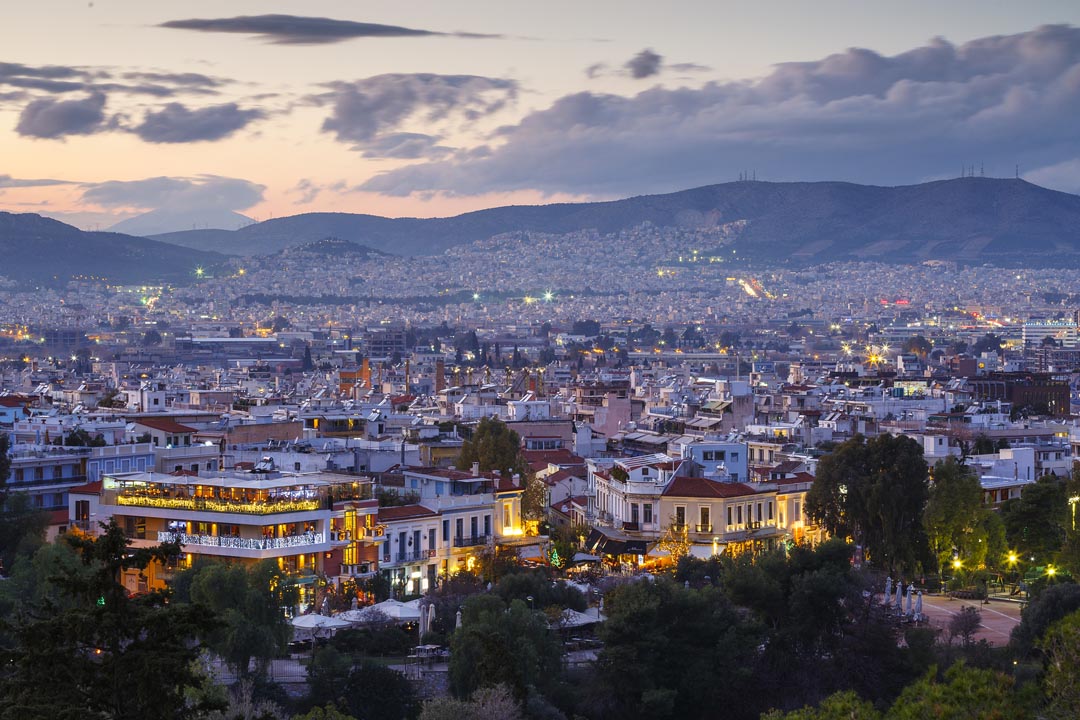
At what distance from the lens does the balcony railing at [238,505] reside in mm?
29609

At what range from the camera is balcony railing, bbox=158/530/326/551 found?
96.3ft

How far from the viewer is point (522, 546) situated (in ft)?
112

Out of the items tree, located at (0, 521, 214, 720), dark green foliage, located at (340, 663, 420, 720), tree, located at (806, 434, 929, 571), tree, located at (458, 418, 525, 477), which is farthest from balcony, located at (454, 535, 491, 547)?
tree, located at (0, 521, 214, 720)

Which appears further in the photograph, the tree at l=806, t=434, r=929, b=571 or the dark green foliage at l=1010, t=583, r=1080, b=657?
the tree at l=806, t=434, r=929, b=571

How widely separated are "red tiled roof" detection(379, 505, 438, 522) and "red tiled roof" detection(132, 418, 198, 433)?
11723 mm

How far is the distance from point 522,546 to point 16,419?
631 inches

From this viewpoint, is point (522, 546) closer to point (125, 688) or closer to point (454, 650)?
point (454, 650)

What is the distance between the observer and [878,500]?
117 feet

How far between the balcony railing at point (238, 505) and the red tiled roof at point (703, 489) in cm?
823

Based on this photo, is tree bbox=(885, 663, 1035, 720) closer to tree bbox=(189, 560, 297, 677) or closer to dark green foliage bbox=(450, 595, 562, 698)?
dark green foliage bbox=(450, 595, 562, 698)

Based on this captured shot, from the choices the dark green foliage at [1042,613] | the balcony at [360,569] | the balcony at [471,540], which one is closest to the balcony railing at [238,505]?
the balcony at [360,569]

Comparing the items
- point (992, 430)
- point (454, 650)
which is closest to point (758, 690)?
point (454, 650)

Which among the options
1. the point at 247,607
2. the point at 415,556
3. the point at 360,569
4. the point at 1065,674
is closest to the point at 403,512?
the point at 415,556

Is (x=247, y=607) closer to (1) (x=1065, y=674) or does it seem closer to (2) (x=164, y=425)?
(1) (x=1065, y=674)
